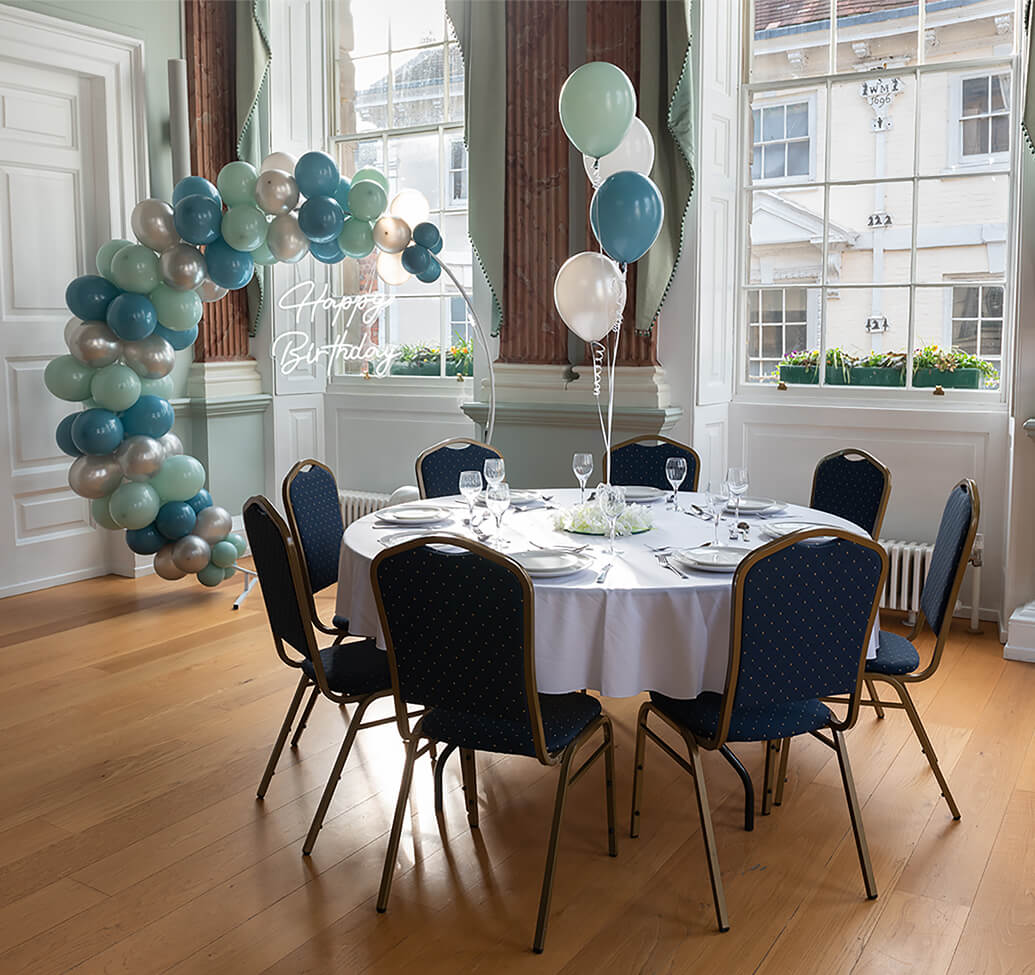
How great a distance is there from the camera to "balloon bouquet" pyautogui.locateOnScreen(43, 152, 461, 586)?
15.1 ft

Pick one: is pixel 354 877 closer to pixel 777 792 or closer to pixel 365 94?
pixel 777 792

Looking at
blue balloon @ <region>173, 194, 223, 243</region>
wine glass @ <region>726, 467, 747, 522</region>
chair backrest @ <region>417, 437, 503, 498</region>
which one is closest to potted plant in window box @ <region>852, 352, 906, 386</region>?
chair backrest @ <region>417, 437, 503, 498</region>

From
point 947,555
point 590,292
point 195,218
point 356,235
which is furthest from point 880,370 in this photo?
point 195,218

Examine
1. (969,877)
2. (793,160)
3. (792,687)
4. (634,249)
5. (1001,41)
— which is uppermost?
(1001,41)

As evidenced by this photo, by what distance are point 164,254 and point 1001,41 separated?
12.3 feet

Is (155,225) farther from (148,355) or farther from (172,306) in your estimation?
(148,355)

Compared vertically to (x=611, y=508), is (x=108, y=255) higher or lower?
higher

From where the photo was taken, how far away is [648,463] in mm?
4215

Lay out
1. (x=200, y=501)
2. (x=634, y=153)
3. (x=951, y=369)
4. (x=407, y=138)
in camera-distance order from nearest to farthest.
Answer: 1. (x=634, y=153)
2. (x=951, y=369)
3. (x=200, y=501)
4. (x=407, y=138)

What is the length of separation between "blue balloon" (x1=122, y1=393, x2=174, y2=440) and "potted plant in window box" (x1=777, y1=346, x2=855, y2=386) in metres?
2.93

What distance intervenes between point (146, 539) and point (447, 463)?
1.67m

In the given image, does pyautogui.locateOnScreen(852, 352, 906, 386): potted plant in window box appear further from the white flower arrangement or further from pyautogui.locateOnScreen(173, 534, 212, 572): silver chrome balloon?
pyautogui.locateOnScreen(173, 534, 212, 572): silver chrome balloon

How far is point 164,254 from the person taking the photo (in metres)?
4.66

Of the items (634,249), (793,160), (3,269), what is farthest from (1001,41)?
(3,269)
